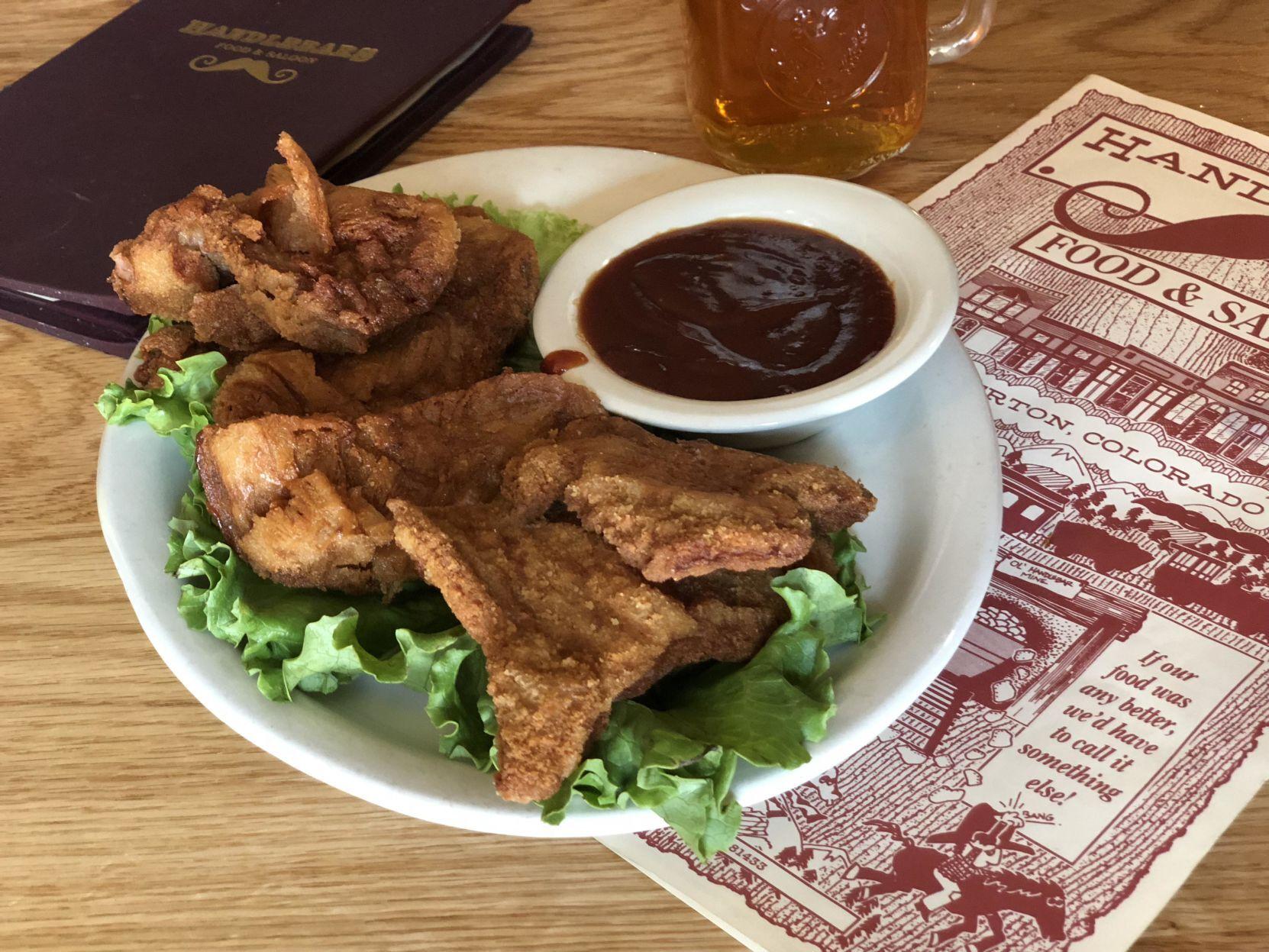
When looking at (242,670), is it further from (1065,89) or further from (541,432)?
(1065,89)

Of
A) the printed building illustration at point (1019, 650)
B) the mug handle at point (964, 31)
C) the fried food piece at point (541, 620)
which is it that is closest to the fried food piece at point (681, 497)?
the fried food piece at point (541, 620)

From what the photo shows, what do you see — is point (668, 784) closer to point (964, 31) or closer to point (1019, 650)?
point (1019, 650)

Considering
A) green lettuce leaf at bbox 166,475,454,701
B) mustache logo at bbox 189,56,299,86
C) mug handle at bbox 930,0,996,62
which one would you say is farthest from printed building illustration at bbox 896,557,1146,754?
mustache logo at bbox 189,56,299,86

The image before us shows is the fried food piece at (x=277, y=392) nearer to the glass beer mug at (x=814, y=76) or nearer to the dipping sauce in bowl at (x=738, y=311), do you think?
the dipping sauce in bowl at (x=738, y=311)

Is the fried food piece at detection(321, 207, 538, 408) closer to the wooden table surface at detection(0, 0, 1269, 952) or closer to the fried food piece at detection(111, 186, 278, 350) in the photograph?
the fried food piece at detection(111, 186, 278, 350)

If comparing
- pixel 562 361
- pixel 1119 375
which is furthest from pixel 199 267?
pixel 1119 375

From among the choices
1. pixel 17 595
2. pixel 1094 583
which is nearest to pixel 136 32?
pixel 17 595
